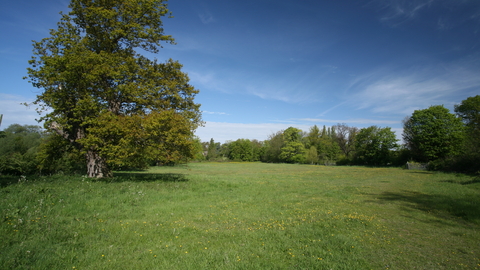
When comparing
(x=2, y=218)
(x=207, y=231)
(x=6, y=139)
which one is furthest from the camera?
(x=6, y=139)

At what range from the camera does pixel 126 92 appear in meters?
17.1

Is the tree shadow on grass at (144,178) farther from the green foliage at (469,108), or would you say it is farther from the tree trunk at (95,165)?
the green foliage at (469,108)

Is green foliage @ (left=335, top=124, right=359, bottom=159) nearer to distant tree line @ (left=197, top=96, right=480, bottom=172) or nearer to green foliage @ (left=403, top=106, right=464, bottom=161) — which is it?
distant tree line @ (left=197, top=96, right=480, bottom=172)

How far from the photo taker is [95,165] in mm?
18344

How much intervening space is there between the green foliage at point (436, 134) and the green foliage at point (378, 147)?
13158mm

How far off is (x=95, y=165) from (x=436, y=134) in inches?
2339

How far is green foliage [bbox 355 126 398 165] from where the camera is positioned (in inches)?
2606

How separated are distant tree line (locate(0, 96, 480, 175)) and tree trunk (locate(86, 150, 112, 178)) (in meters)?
0.77

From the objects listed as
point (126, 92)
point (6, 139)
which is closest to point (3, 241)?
point (126, 92)

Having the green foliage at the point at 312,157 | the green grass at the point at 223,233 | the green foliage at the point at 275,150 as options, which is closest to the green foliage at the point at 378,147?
the green foliage at the point at 312,157

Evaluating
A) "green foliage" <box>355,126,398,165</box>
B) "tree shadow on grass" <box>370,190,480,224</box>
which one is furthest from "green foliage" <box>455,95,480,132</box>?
"tree shadow on grass" <box>370,190,480,224</box>

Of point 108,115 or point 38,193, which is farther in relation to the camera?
point 108,115

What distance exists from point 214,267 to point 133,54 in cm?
2030

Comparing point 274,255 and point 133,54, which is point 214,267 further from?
point 133,54
